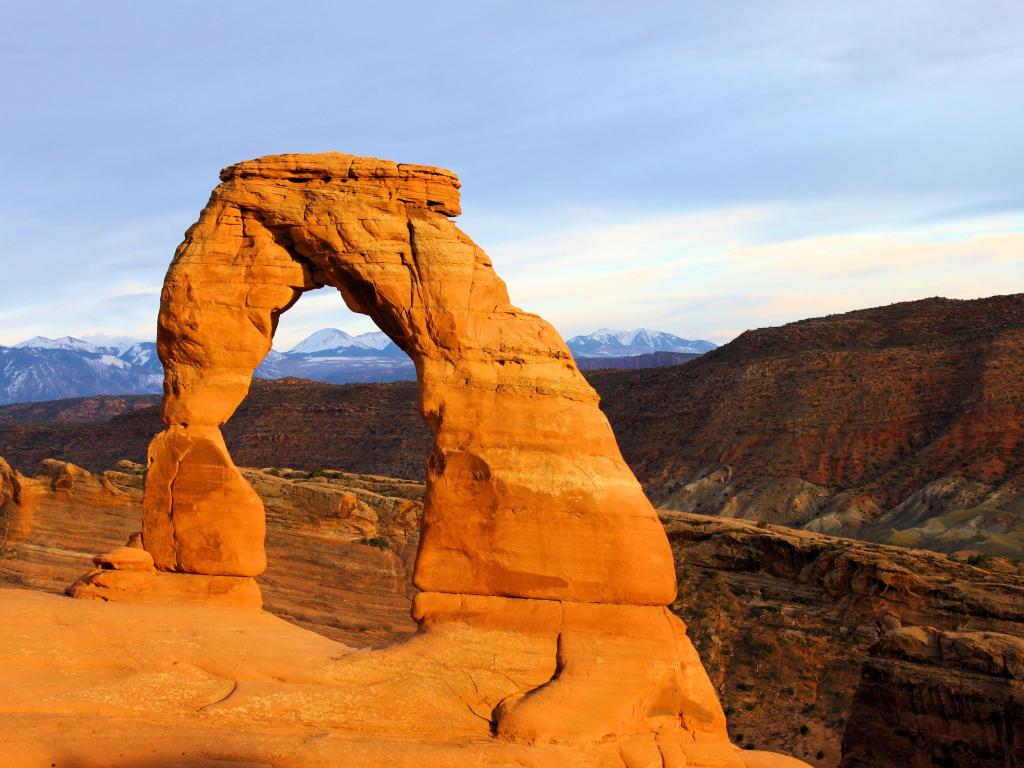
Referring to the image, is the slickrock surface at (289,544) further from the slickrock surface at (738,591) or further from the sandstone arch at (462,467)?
the sandstone arch at (462,467)

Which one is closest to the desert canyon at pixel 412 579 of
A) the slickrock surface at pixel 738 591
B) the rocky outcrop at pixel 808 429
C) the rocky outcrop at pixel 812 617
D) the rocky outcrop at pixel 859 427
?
the slickrock surface at pixel 738 591

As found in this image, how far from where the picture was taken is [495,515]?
53.9 ft

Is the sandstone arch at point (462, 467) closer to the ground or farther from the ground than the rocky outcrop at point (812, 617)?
farther from the ground

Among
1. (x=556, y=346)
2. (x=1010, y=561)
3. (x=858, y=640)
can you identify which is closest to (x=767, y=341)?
(x=1010, y=561)

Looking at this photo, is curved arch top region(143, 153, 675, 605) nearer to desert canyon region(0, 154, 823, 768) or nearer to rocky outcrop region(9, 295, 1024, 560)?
desert canyon region(0, 154, 823, 768)

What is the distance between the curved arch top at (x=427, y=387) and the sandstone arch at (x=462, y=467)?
0.08 ft

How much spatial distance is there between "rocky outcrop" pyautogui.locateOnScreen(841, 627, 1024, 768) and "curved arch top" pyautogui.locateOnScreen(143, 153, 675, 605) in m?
11.2

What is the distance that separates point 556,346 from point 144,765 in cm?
754

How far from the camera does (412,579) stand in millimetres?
17562

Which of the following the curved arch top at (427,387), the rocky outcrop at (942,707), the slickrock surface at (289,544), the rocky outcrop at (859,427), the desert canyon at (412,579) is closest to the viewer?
the desert canyon at (412,579)

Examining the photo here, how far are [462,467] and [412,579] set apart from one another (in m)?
1.93

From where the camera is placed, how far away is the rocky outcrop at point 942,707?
24.9 metres

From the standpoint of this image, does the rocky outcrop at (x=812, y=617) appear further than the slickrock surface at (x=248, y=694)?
Yes

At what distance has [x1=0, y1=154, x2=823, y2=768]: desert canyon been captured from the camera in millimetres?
14281
